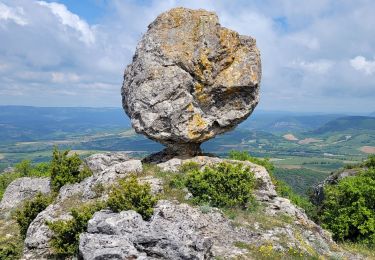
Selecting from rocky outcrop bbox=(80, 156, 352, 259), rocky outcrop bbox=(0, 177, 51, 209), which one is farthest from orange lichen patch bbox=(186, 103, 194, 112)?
rocky outcrop bbox=(0, 177, 51, 209)

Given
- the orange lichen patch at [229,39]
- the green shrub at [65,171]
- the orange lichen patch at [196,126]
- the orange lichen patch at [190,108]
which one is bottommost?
the green shrub at [65,171]

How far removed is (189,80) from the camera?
100 feet

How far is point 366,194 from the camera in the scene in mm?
32531

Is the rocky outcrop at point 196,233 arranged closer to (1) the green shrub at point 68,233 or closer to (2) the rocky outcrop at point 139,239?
(2) the rocky outcrop at point 139,239

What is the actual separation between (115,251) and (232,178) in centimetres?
1120

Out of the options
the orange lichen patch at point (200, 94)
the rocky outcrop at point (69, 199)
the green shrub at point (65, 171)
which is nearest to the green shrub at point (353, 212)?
the orange lichen patch at point (200, 94)

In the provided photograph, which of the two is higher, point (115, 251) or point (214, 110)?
point (214, 110)

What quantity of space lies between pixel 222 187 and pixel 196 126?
7502mm

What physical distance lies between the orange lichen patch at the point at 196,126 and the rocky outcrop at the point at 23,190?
14.1 metres

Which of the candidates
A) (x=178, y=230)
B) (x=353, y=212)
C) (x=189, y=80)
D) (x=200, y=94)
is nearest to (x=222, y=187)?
(x=178, y=230)

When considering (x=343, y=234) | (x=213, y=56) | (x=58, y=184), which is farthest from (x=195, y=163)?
(x=343, y=234)

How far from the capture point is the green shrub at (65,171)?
99.5ft

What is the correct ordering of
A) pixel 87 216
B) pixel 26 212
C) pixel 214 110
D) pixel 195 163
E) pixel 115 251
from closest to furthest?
pixel 115 251, pixel 87 216, pixel 26 212, pixel 195 163, pixel 214 110

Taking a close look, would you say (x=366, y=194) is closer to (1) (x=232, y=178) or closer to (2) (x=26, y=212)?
(1) (x=232, y=178)
